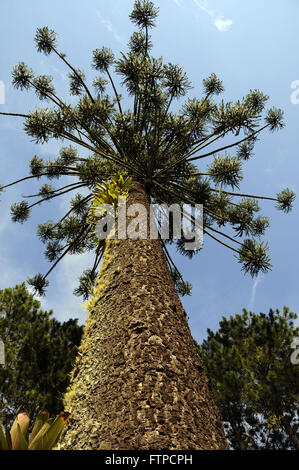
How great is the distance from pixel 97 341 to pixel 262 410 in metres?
9.93

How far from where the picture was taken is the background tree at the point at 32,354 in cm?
732

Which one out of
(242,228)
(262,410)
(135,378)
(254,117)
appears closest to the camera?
(135,378)

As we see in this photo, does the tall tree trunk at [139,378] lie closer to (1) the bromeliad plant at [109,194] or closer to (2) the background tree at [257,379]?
(1) the bromeliad plant at [109,194]

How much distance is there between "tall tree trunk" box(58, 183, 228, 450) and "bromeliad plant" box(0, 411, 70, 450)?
10 centimetres

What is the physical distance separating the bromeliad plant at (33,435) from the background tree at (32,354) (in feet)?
18.4

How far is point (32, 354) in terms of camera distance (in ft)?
25.9

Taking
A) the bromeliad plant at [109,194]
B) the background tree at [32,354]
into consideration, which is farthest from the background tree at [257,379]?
the bromeliad plant at [109,194]

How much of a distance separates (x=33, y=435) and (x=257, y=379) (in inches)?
378

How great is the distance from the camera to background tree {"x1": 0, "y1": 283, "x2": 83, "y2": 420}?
24.0ft

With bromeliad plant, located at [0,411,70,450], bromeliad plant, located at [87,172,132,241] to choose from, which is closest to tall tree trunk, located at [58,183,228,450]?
bromeliad plant, located at [0,411,70,450]

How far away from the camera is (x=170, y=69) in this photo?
255 inches
